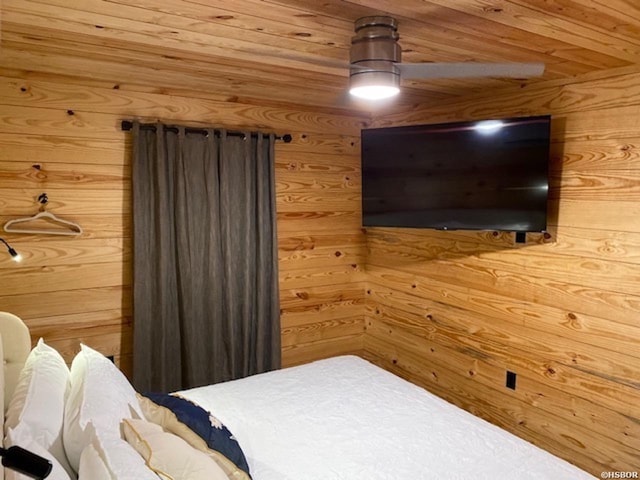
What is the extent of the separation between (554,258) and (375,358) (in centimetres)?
183

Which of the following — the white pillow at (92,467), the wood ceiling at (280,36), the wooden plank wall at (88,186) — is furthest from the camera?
the wooden plank wall at (88,186)

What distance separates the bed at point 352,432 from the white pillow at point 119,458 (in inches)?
0.6

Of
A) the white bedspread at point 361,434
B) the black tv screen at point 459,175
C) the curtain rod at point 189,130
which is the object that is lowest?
the white bedspread at point 361,434

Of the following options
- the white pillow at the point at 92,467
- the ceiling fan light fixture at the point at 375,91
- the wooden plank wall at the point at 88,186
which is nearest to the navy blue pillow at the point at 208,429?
the white pillow at the point at 92,467

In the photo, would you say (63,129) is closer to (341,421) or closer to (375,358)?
(341,421)

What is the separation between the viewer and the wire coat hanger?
2.69 meters

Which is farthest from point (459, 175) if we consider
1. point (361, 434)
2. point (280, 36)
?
point (361, 434)

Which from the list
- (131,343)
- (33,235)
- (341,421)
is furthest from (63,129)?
(341,421)

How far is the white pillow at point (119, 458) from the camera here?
129 cm

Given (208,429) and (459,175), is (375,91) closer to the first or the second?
(459,175)

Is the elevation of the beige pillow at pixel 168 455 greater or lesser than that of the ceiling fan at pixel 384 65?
lesser

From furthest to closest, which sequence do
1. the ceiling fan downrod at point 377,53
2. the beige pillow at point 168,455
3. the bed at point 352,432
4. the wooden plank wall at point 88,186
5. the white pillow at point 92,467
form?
the wooden plank wall at point 88,186 < the bed at point 352,432 < the ceiling fan downrod at point 377,53 < the beige pillow at point 168,455 < the white pillow at point 92,467

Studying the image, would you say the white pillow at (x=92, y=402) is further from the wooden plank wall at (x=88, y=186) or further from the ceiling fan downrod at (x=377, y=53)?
the ceiling fan downrod at (x=377, y=53)

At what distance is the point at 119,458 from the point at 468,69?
67.8 inches
